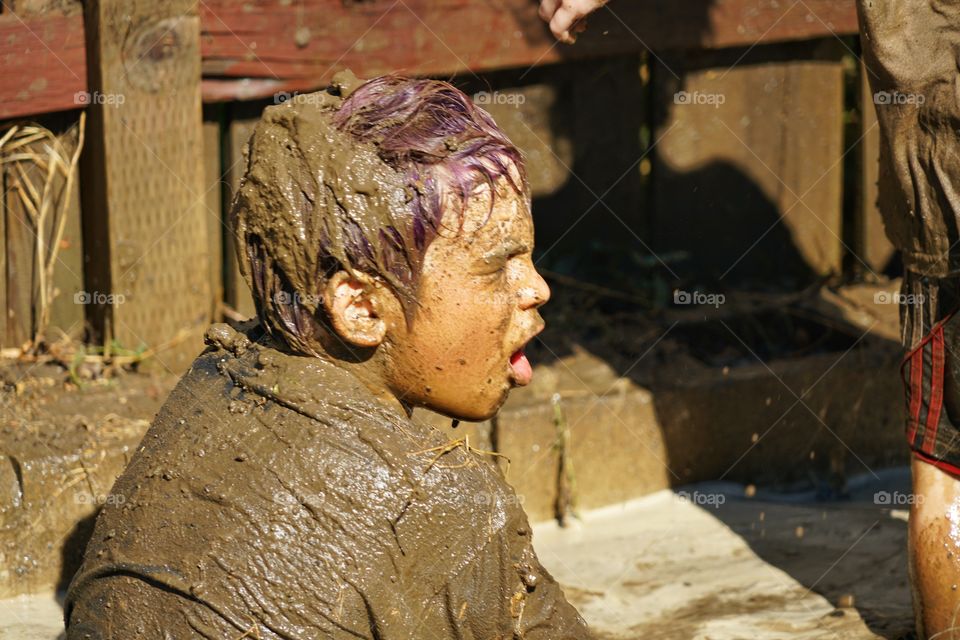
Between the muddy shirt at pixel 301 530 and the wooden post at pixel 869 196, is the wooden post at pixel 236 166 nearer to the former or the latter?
the muddy shirt at pixel 301 530

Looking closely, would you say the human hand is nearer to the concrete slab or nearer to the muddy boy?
the muddy boy

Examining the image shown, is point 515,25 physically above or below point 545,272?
above

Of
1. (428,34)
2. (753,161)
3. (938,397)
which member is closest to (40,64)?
(428,34)

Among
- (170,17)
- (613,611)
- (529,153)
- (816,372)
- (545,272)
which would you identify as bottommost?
(613,611)

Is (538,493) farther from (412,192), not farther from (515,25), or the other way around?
(412,192)

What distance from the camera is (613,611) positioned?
4.33 meters

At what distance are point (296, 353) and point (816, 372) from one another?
319cm

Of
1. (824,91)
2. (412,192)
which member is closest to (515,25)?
(824,91)

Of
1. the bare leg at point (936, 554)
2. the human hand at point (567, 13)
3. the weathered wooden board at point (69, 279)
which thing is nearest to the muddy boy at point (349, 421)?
the human hand at point (567, 13)

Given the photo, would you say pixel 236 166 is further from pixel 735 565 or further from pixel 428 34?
pixel 735 565

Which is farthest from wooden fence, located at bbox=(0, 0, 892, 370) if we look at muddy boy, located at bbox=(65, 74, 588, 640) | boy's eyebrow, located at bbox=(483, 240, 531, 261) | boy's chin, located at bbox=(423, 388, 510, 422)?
boy's eyebrow, located at bbox=(483, 240, 531, 261)

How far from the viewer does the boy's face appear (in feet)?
8.78

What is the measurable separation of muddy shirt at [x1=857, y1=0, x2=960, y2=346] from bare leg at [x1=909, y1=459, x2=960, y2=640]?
16.4 inches

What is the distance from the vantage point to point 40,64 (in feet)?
15.2
